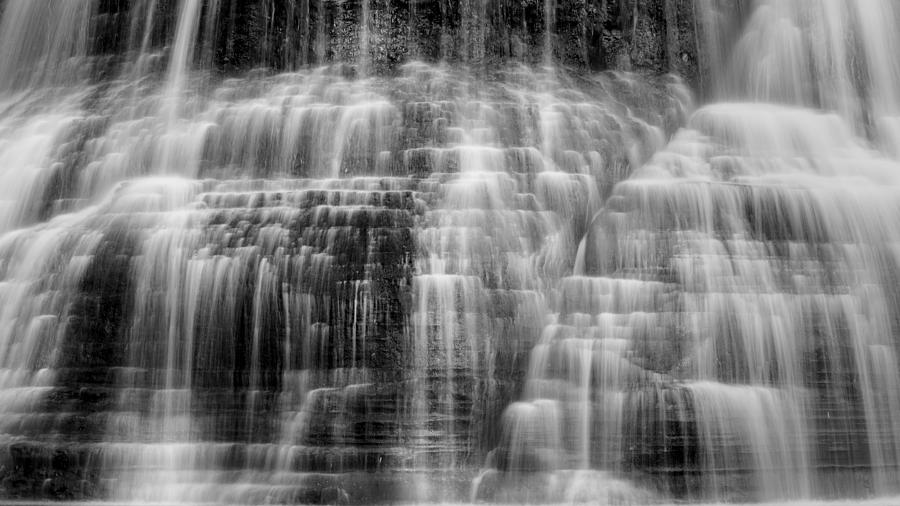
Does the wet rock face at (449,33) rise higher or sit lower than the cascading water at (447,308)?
higher

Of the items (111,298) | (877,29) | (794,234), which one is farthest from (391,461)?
(877,29)

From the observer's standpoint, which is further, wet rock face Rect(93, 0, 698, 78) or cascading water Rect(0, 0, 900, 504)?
wet rock face Rect(93, 0, 698, 78)

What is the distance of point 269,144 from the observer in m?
14.1

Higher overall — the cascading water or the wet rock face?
the wet rock face

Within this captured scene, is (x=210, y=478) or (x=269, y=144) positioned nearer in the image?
(x=210, y=478)

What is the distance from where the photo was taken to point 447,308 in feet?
35.3

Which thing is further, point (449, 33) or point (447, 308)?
point (449, 33)

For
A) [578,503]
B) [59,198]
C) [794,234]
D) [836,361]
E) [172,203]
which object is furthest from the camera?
[59,198]

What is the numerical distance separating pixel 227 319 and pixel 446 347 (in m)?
2.83

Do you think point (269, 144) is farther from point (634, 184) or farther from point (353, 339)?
point (634, 184)

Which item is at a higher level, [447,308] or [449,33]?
[449,33]

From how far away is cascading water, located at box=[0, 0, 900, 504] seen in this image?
1002 cm

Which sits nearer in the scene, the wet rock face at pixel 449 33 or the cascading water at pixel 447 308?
the cascading water at pixel 447 308

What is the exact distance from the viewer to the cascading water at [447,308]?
10023 millimetres
